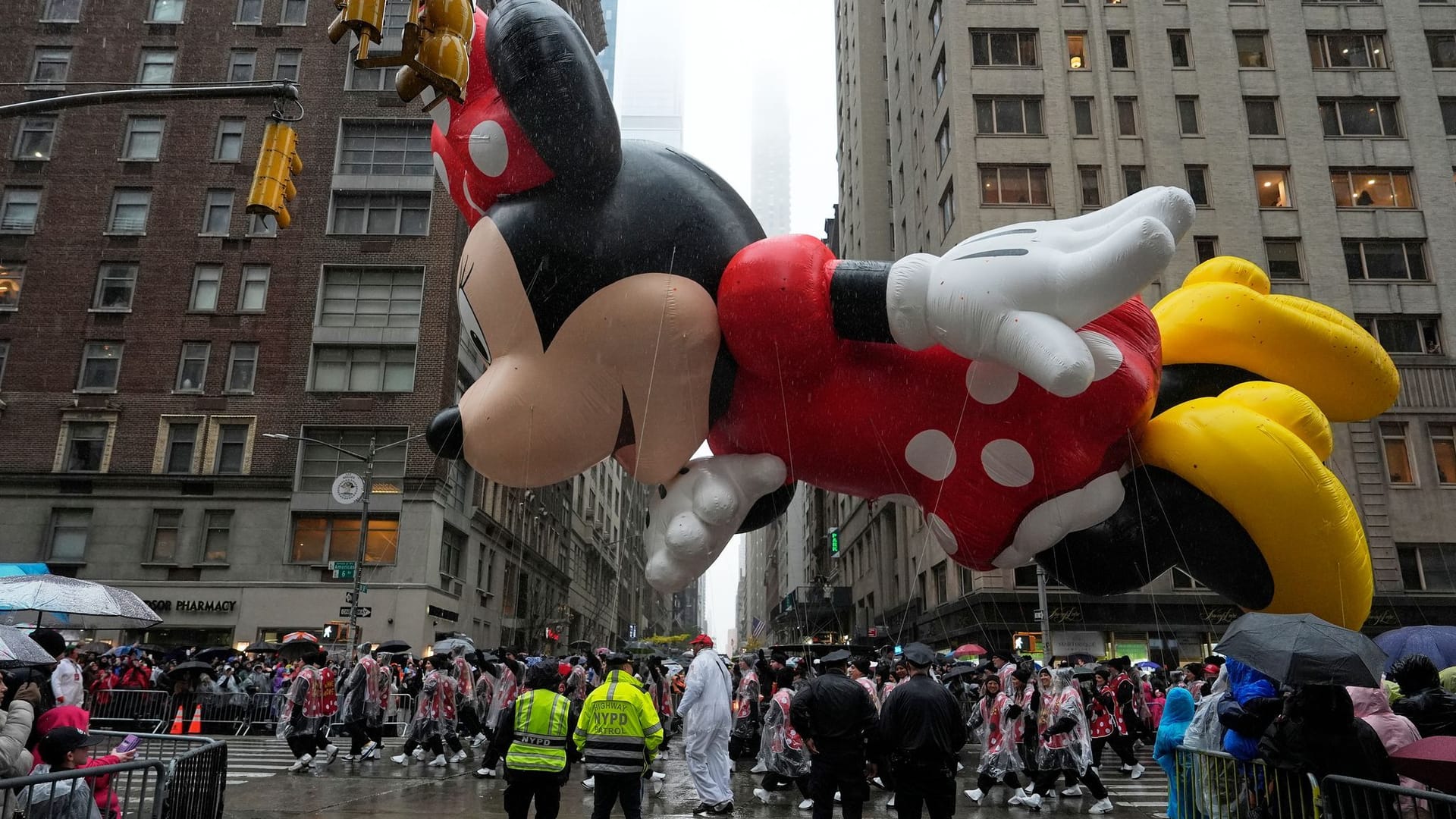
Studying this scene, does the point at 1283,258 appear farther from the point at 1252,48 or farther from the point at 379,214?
the point at 379,214

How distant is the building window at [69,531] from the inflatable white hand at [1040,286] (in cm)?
3547

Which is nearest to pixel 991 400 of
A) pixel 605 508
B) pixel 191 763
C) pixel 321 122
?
pixel 191 763

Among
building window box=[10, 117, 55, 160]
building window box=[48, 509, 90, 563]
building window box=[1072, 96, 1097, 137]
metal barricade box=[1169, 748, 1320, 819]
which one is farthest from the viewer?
building window box=[10, 117, 55, 160]

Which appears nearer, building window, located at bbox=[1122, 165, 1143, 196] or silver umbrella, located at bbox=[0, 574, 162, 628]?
silver umbrella, located at bbox=[0, 574, 162, 628]

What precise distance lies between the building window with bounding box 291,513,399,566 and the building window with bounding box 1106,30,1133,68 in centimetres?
3014

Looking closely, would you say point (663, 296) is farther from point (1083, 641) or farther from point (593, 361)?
point (1083, 641)

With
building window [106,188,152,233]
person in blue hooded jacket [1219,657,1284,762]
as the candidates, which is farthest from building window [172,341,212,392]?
person in blue hooded jacket [1219,657,1284,762]

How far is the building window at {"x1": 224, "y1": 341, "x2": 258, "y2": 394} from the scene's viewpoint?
3353cm

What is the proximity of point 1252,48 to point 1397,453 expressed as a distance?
50.9 feet

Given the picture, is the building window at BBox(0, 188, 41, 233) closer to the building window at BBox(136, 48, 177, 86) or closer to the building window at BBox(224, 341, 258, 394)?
the building window at BBox(136, 48, 177, 86)

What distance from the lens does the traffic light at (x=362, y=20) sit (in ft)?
17.3

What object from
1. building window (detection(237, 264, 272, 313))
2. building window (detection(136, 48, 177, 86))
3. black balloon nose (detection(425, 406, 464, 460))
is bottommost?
black balloon nose (detection(425, 406, 464, 460))

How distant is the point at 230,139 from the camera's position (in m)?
36.2

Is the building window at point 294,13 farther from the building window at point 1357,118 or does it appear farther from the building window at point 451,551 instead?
the building window at point 1357,118
